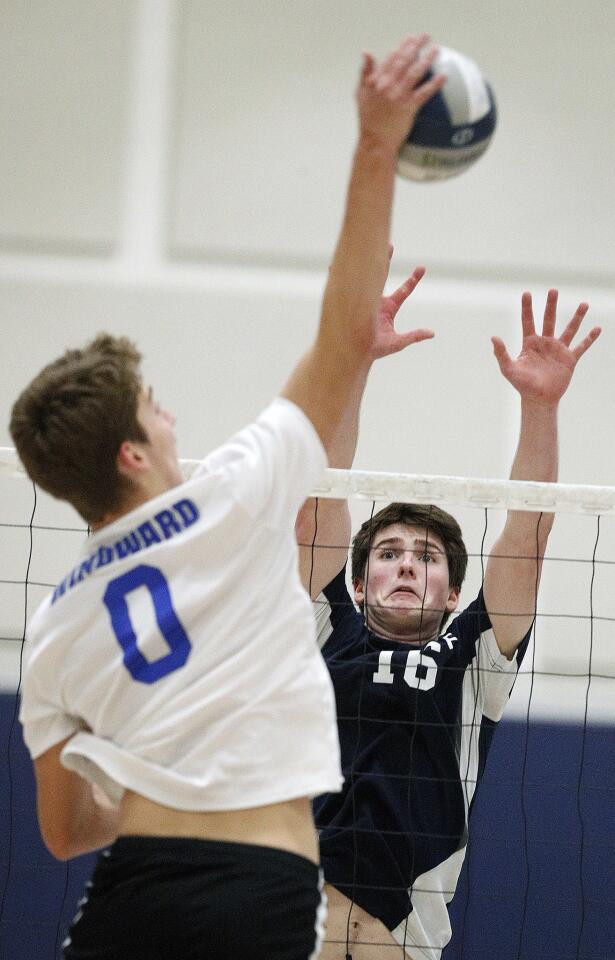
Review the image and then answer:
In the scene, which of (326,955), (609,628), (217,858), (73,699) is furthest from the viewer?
(609,628)

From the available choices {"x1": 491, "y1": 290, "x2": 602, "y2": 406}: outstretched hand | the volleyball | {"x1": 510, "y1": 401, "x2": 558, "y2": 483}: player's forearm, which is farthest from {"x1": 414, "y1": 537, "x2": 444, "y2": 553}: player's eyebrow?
the volleyball

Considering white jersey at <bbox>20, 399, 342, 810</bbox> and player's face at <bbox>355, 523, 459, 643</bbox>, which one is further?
player's face at <bbox>355, 523, 459, 643</bbox>

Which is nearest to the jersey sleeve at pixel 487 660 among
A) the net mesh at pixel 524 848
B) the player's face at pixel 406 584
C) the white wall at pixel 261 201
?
the player's face at pixel 406 584

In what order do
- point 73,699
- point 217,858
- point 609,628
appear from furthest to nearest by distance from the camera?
point 609,628, point 73,699, point 217,858

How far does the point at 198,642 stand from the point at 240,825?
232mm

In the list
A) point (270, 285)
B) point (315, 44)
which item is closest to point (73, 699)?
point (270, 285)

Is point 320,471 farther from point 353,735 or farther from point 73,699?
point 353,735

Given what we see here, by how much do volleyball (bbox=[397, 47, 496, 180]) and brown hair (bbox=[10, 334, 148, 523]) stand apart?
0.54 meters

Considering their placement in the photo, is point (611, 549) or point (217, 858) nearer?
point (217, 858)

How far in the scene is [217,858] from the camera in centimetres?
138

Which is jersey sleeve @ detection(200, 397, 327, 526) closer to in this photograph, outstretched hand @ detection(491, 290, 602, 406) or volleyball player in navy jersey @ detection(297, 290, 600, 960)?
volleyball player in navy jersey @ detection(297, 290, 600, 960)

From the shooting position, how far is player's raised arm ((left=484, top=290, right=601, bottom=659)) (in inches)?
109

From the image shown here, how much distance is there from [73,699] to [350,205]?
76 centimetres

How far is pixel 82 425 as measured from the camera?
1.49 meters
